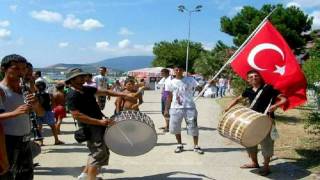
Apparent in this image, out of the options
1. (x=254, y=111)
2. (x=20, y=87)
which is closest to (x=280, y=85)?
(x=254, y=111)

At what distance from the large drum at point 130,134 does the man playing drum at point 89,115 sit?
5.0 inches

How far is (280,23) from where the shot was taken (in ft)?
157

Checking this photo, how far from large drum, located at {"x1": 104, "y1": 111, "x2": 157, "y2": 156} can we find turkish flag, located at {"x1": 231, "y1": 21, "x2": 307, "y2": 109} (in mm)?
2691

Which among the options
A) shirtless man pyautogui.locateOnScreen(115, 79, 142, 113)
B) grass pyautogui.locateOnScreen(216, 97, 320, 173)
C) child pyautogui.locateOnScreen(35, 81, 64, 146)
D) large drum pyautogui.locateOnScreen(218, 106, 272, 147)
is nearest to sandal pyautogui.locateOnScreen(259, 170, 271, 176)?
large drum pyautogui.locateOnScreen(218, 106, 272, 147)

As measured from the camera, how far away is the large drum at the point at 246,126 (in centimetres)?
704

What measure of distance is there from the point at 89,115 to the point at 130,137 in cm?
60

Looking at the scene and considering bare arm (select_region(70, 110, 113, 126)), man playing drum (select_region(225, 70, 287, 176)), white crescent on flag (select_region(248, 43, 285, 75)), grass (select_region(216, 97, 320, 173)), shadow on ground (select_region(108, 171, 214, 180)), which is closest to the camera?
bare arm (select_region(70, 110, 113, 126))

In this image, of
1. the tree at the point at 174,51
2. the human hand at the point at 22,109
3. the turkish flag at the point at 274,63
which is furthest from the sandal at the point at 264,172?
the tree at the point at 174,51

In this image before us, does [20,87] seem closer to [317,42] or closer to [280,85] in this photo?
[280,85]

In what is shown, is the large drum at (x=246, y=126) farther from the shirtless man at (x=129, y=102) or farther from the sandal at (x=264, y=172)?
the shirtless man at (x=129, y=102)

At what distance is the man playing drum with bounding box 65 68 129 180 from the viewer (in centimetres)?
636

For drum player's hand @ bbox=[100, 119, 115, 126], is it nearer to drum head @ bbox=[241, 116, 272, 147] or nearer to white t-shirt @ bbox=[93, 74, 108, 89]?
drum head @ bbox=[241, 116, 272, 147]

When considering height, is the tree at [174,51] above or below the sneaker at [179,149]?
above

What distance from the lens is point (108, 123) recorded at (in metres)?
6.36
